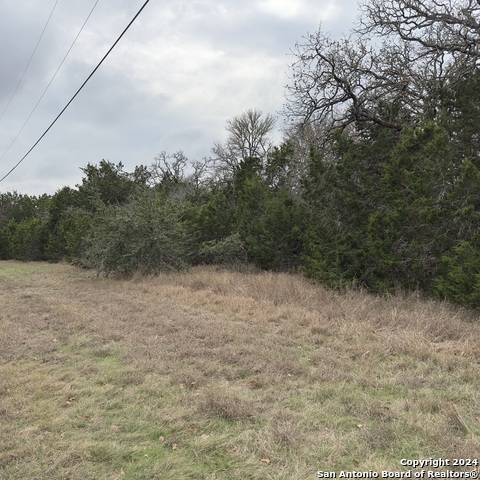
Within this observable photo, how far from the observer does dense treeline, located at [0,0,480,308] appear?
8.86 meters

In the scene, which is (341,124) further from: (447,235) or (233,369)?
(233,369)

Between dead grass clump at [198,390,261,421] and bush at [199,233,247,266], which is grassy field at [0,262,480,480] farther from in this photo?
bush at [199,233,247,266]

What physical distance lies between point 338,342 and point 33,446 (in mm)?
4408

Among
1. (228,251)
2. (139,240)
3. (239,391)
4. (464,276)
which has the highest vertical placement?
(139,240)

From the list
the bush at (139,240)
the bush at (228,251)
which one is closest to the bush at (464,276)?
the bush at (228,251)

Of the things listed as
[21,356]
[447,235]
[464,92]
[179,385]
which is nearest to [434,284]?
[447,235]

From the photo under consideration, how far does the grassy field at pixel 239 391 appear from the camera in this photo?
312 cm

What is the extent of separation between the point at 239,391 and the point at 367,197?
318 inches

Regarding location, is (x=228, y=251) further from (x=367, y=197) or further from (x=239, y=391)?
(x=239, y=391)

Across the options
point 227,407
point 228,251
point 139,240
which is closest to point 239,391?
point 227,407

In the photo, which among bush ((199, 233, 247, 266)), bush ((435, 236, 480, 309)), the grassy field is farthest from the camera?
bush ((199, 233, 247, 266))

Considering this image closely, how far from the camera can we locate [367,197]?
11164 millimetres

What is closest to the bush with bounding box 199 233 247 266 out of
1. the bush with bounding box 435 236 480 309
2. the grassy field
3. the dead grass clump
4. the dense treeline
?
the dense treeline

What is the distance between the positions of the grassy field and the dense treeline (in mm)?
1571
